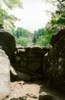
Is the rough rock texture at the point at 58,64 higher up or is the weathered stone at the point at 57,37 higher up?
the weathered stone at the point at 57,37

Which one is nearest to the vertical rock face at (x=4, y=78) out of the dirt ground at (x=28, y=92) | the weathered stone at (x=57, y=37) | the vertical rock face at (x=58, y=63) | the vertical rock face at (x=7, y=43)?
the dirt ground at (x=28, y=92)

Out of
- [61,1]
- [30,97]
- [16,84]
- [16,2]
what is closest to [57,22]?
[61,1]

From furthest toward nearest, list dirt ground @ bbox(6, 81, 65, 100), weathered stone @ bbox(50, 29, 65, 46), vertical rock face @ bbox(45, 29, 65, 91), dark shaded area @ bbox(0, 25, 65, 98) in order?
dark shaded area @ bbox(0, 25, 65, 98)
weathered stone @ bbox(50, 29, 65, 46)
vertical rock face @ bbox(45, 29, 65, 91)
dirt ground @ bbox(6, 81, 65, 100)

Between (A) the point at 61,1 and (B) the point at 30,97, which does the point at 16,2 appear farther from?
(B) the point at 30,97

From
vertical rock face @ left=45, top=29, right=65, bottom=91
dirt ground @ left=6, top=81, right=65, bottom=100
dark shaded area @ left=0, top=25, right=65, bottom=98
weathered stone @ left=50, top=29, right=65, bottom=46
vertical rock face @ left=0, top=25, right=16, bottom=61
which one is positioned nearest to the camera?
dirt ground @ left=6, top=81, right=65, bottom=100

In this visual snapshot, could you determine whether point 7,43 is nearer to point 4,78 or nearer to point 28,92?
point 28,92

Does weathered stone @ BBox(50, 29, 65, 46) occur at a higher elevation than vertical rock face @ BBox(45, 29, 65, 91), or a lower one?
higher

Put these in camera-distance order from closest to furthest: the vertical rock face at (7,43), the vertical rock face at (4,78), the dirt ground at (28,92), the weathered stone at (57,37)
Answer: the vertical rock face at (4,78) < the dirt ground at (28,92) < the weathered stone at (57,37) < the vertical rock face at (7,43)

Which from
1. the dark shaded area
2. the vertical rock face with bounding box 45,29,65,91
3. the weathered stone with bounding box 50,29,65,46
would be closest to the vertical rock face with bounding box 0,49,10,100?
the dark shaded area

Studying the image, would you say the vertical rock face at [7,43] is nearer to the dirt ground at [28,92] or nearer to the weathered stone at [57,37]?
the dirt ground at [28,92]

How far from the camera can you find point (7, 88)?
5.46 meters

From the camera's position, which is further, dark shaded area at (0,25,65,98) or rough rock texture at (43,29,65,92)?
dark shaded area at (0,25,65,98)

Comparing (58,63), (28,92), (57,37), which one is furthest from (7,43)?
(28,92)

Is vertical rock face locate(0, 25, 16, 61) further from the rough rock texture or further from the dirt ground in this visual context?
the rough rock texture
